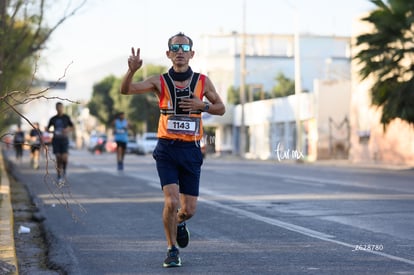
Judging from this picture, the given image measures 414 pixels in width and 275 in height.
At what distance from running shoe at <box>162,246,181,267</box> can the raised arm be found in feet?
4.57

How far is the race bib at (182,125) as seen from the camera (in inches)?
317

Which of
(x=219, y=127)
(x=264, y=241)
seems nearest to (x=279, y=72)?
(x=219, y=127)

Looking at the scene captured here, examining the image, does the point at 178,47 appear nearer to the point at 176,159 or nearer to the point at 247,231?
the point at 176,159

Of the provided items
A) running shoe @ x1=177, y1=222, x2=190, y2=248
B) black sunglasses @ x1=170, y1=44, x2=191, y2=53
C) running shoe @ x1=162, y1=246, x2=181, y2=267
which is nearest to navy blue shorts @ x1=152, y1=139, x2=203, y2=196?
running shoe @ x1=177, y1=222, x2=190, y2=248

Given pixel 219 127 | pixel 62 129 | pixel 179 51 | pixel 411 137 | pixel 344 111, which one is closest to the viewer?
pixel 179 51

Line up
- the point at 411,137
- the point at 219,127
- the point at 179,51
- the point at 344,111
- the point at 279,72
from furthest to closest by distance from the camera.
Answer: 1. the point at 219,127
2. the point at 279,72
3. the point at 344,111
4. the point at 411,137
5. the point at 179,51

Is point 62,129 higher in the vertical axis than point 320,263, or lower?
higher

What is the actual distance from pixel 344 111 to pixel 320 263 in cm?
4641

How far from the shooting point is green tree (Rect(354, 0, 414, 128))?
30.0 metres

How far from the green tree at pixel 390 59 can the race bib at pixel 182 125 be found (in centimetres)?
2262

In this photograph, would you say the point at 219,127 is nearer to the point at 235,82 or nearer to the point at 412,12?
the point at 235,82

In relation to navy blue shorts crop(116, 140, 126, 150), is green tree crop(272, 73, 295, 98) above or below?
above

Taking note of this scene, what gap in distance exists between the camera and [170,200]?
8.11 meters

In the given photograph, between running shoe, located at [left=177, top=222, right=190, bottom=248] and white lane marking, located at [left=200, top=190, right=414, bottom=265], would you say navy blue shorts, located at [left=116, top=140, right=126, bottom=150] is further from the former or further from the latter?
running shoe, located at [left=177, top=222, right=190, bottom=248]
